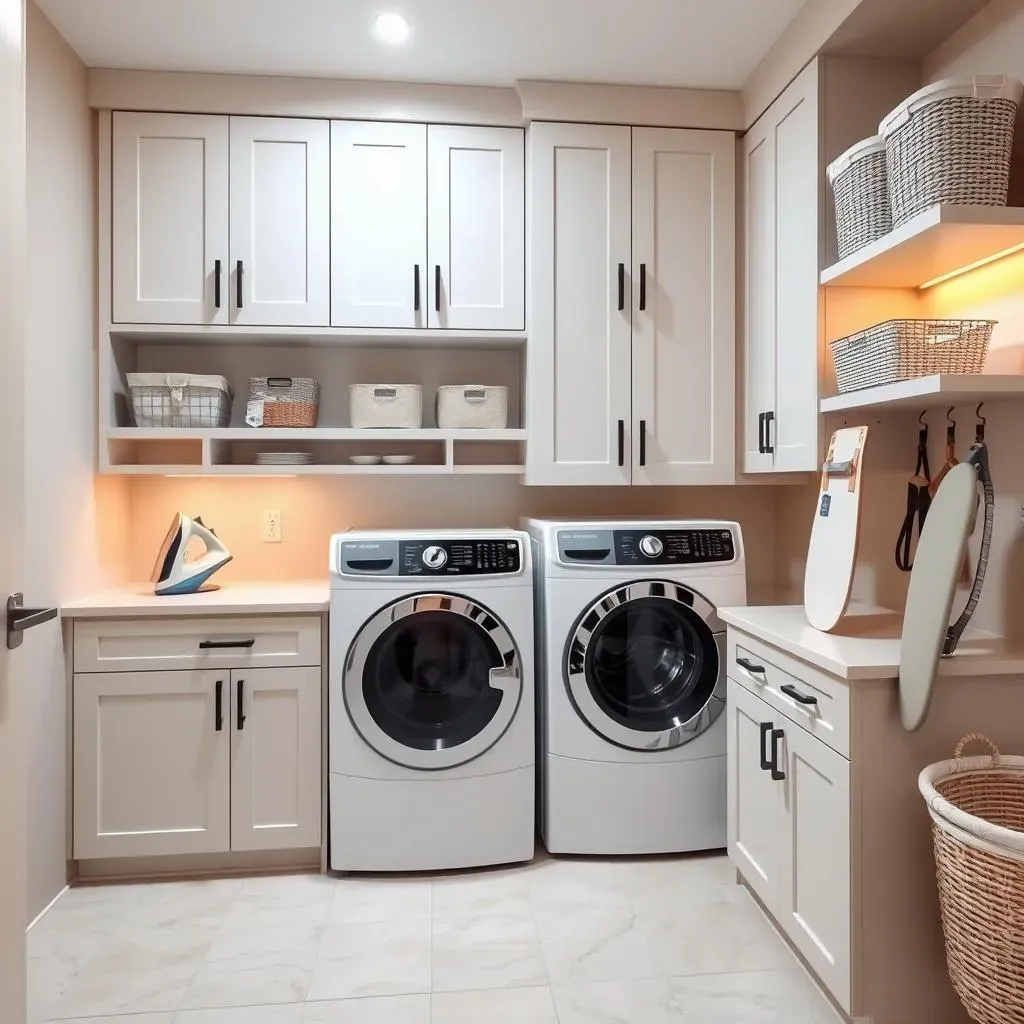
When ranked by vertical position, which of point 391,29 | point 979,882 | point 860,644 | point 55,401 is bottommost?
point 979,882

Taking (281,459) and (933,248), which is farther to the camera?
(281,459)

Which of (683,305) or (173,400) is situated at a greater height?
(683,305)

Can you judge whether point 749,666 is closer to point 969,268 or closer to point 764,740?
point 764,740

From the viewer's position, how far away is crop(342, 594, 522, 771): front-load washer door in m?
2.38

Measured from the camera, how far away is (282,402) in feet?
8.77

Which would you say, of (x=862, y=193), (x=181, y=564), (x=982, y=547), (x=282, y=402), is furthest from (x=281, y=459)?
(x=982, y=547)

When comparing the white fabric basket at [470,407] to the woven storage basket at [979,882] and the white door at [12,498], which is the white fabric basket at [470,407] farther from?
the woven storage basket at [979,882]

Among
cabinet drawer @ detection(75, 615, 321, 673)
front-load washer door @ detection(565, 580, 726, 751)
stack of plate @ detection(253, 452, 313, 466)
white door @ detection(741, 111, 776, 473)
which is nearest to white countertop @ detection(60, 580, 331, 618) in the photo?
cabinet drawer @ detection(75, 615, 321, 673)

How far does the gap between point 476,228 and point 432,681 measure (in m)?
1.53

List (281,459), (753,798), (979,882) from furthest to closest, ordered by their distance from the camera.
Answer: (281,459), (753,798), (979,882)

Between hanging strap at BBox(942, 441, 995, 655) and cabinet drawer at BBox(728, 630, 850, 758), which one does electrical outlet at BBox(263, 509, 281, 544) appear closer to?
cabinet drawer at BBox(728, 630, 850, 758)

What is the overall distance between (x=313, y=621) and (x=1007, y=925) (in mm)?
1867

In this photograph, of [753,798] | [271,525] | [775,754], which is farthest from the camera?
[271,525]

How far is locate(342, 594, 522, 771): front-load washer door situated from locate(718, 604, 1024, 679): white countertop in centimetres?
74
